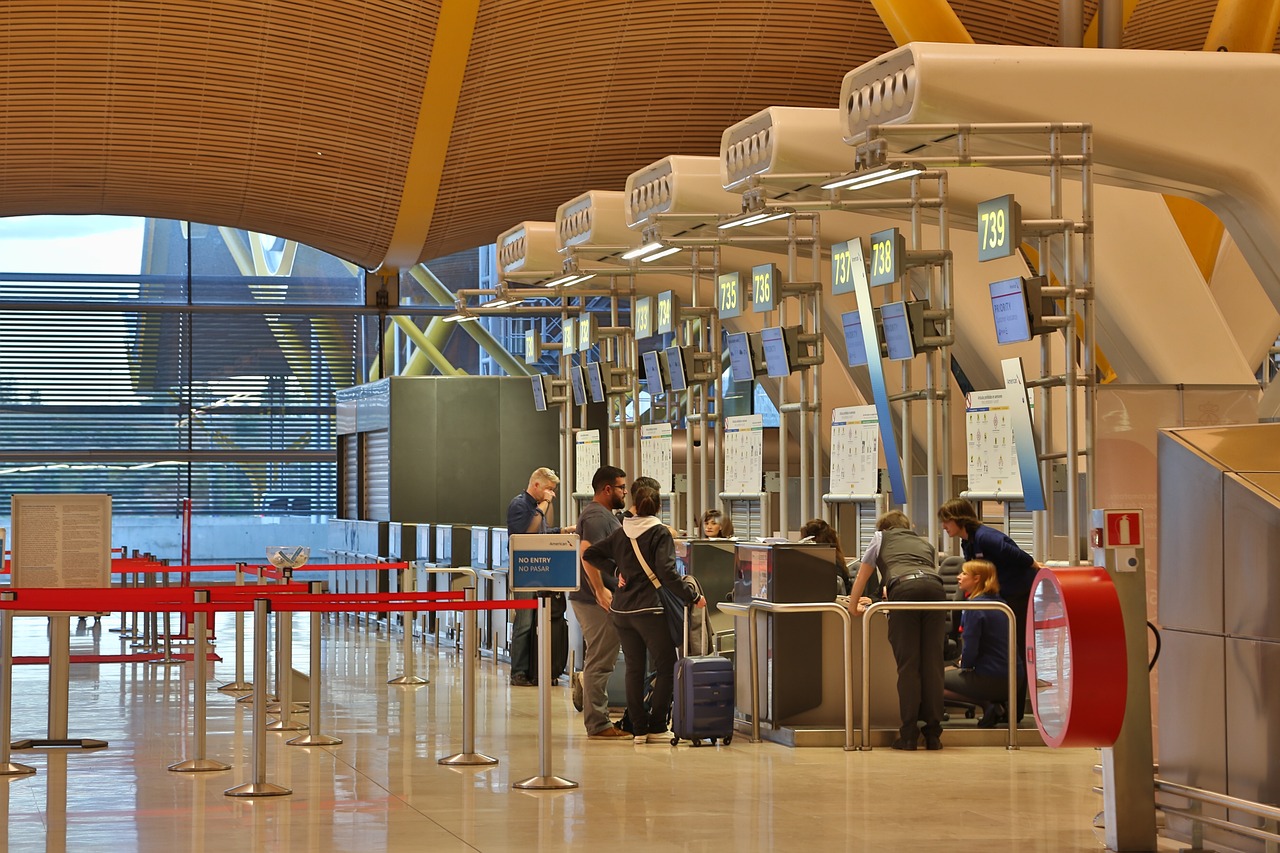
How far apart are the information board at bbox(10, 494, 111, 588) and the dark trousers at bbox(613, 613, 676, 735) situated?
9.04 ft

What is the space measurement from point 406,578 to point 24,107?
8.15 metres

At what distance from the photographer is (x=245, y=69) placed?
61.5 ft

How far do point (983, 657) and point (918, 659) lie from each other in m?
0.53

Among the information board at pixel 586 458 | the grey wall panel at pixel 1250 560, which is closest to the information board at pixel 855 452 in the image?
the information board at pixel 586 458

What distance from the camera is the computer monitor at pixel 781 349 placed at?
12758 mm

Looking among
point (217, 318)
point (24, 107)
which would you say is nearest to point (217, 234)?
point (217, 318)

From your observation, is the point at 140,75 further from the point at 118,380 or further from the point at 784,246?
the point at 784,246

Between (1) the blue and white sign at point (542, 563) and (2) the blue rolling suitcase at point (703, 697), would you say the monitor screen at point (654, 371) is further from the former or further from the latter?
(1) the blue and white sign at point (542, 563)

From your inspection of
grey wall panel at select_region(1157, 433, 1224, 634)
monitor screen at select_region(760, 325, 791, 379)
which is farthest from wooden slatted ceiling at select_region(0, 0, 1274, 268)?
grey wall panel at select_region(1157, 433, 1224, 634)

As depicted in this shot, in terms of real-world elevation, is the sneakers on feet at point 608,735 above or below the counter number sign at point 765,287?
below

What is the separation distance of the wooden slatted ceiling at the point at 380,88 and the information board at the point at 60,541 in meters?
10.1

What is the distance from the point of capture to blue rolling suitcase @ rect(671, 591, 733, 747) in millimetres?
9336

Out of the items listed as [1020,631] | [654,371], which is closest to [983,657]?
[1020,631]

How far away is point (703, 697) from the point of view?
934 centimetres
